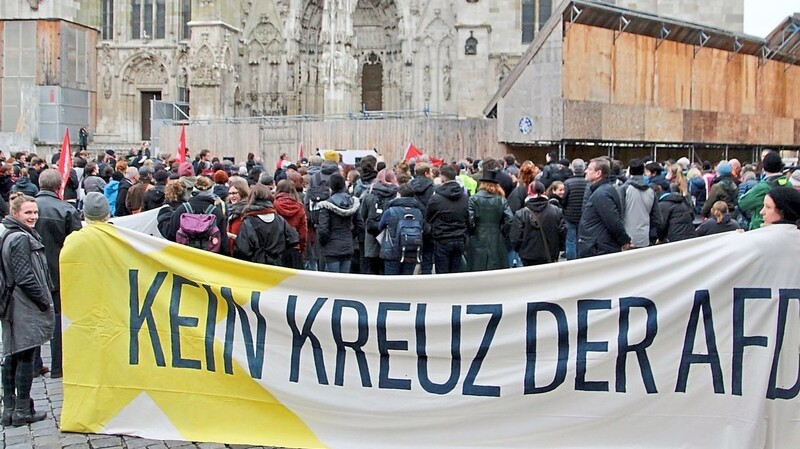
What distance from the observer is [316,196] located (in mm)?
10359

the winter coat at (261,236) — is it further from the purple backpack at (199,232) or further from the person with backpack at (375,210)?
the person with backpack at (375,210)

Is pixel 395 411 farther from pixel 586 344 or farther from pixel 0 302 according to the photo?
pixel 0 302

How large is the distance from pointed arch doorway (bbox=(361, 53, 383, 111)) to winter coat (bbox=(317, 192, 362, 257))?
25.1 m

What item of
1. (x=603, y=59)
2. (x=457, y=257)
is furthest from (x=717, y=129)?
(x=457, y=257)

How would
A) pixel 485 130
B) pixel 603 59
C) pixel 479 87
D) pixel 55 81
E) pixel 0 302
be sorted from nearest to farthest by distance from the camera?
pixel 0 302, pixel 603 59, pixel 485 130, pixel 479 87, pixel 55 81

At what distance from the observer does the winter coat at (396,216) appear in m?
9.62

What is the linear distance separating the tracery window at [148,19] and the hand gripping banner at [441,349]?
32.1 meters

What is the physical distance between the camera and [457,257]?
988cm

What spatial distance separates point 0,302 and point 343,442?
2955mm

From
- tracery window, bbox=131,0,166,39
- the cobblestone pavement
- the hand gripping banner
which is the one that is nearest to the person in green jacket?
the hand gripping banner

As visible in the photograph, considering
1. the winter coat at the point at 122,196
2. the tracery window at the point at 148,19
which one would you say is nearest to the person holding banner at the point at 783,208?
the winter coat at the point at 122,196

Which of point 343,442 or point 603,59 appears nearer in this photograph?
point 343,442

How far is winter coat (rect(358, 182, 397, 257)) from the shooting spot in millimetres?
10156

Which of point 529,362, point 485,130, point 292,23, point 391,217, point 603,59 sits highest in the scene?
point 292,23
